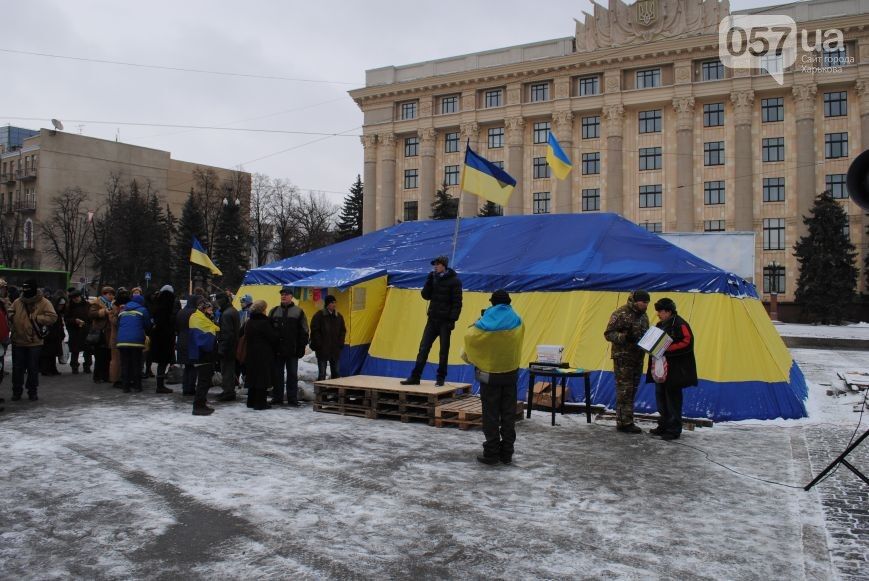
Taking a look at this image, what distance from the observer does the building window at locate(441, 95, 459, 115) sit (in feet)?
184

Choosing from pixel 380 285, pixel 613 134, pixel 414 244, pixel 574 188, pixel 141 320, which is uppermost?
pixel 613 134

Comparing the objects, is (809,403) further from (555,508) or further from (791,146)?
(791,146)

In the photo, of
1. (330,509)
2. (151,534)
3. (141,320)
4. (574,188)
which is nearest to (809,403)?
(330,509)

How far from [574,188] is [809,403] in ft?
135

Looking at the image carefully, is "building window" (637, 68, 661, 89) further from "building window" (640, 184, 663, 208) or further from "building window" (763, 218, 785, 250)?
"building window" (763, 218, 785, 250)

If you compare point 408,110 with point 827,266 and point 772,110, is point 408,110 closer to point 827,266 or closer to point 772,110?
point 772,110

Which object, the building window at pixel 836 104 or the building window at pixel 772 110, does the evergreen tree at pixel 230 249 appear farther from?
the building window at pixel 836 104

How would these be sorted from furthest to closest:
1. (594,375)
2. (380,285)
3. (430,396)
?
(380,285) < (594,375) < (430,396)

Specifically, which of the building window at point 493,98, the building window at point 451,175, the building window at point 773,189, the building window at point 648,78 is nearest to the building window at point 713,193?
the building window at point 773,189

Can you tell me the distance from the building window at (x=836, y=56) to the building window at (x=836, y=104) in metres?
1.94

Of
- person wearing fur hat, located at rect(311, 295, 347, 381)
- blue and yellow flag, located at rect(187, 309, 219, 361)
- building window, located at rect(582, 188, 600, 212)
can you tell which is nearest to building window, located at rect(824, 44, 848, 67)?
building window, located at rect(582, 188, 600, 212)

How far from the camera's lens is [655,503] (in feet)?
19.1

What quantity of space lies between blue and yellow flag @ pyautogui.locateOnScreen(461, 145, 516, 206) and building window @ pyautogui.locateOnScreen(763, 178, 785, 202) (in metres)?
39.9

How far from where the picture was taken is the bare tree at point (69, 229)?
187ft
